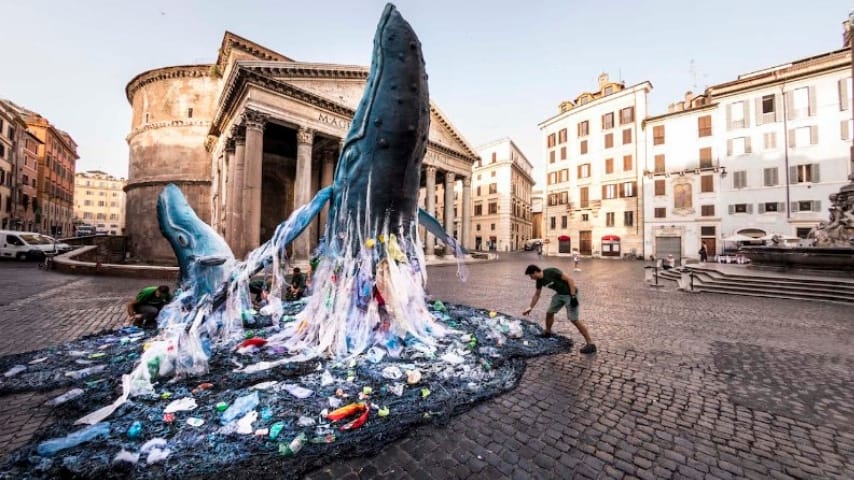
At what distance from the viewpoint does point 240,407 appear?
10.0ft

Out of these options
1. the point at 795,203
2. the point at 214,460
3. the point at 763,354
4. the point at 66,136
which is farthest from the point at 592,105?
the point at 66,136

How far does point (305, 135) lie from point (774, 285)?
22099 millimetres

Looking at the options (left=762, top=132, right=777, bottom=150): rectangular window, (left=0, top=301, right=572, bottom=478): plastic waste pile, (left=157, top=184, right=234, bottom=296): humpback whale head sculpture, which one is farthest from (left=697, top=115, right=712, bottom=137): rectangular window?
(left=157, top=184, right=234, bottom=296): humpback whale head sculpture

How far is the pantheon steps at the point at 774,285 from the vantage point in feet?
32.4

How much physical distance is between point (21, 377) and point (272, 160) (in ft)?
80.4

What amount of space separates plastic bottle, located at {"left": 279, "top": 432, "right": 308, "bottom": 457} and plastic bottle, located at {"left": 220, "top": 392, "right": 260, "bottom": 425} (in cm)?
68

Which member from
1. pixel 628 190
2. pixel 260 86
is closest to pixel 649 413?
pixel 260 86

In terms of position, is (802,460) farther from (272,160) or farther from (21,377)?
(272,160)

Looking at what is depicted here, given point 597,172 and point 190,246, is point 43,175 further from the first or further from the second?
point 597,172

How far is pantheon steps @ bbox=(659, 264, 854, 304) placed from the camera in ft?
32.4

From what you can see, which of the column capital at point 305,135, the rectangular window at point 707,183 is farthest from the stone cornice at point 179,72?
the rectangular window at point 707,183

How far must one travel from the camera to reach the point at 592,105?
119ft

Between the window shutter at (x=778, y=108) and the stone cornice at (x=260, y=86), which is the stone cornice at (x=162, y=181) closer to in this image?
the stone cornice at (x=260, y=86)

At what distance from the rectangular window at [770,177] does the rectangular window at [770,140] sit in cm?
184
